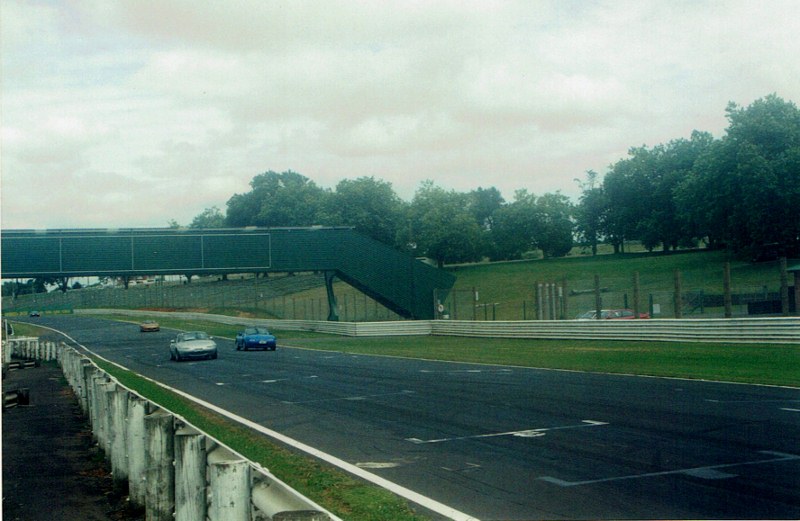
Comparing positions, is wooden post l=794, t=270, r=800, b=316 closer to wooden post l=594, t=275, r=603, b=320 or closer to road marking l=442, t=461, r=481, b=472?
wooden post l=594, t=275, r=603, b=320

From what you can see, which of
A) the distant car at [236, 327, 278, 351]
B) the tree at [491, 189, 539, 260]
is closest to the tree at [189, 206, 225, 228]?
the tree at [491, 189, 539, 260]

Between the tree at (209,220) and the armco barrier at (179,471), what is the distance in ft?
563

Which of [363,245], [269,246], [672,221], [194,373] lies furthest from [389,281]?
[672,221]

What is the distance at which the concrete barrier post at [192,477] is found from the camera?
566 centimetres

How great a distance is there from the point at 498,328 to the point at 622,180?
219ft

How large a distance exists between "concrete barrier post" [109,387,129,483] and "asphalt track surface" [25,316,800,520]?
276 cm

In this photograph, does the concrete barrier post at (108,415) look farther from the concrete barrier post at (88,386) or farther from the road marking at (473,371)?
the road marking at (473,371)

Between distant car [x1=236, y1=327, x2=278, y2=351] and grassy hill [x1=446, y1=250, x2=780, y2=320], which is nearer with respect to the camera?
grassy hill [x1=446, y1=250, x2=780, y2=320]

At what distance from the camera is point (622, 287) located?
39531 mm

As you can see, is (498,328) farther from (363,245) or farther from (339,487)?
(339,487)

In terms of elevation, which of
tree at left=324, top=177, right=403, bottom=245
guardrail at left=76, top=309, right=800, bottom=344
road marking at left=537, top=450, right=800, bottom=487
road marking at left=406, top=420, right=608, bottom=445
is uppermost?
tree at left=324, top=177, right=403, bottom=245

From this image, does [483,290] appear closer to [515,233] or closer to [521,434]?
[515,233]

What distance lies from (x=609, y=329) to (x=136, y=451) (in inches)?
1197

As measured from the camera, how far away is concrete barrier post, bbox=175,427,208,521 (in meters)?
5.66
